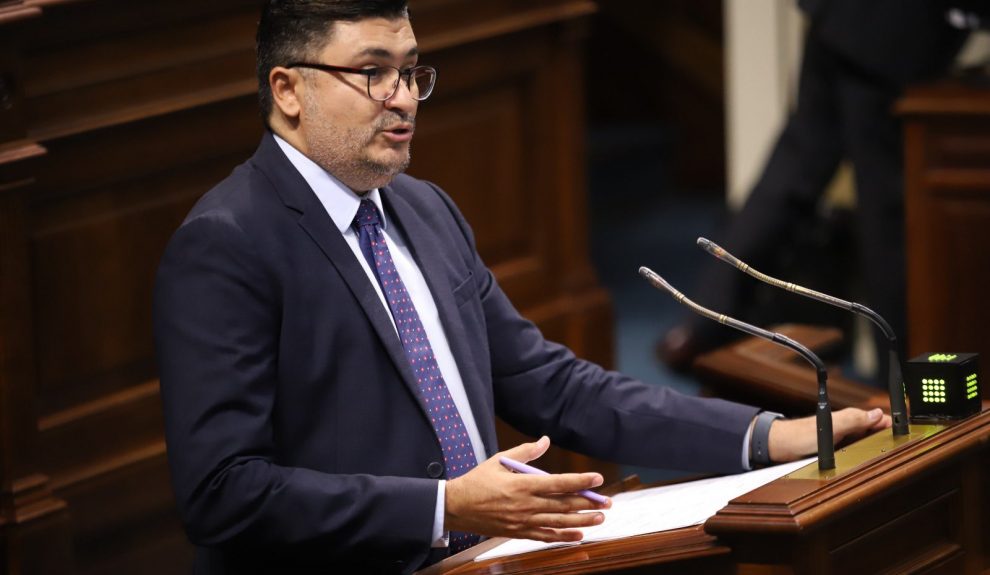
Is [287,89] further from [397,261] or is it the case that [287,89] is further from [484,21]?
[484,21]

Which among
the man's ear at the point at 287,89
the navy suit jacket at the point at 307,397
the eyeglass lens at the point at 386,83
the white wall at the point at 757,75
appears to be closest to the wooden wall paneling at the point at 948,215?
the white wall at the point at 757,75

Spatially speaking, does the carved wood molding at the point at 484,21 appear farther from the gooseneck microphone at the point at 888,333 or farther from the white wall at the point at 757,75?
the white wall at the point at 757,75

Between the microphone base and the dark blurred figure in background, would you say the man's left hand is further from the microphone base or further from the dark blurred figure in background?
the dark blurred figure in background

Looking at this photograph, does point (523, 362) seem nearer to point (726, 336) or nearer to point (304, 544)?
point (304, 544)

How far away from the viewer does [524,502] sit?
196 centimetres

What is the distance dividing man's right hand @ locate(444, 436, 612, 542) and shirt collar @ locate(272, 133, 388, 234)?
1.43 feet

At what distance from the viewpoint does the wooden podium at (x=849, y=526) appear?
1.83 metres

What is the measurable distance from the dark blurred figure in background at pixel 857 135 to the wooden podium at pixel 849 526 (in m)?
2.56

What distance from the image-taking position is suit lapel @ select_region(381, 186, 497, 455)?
7.62 feet

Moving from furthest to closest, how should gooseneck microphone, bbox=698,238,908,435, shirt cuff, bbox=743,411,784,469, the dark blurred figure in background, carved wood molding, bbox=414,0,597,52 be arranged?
1. the dark blurred figure in background
2. carved wood molding, bbox=414,0,597,52
3. shirt cuff, bbox=743,411,784,469
4. gooseneck microphone, bbox=698,238,908,435

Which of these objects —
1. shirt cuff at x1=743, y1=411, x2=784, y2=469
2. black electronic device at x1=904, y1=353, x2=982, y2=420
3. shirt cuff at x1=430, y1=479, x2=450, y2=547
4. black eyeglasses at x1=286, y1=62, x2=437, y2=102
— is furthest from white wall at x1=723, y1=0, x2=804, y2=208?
shirt cuff at x1=430, y1=479, x2=450, y2=547

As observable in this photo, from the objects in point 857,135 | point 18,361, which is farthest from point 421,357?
point 857,135

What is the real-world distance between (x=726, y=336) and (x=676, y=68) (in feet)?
8.80

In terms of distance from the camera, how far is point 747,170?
6.18m
